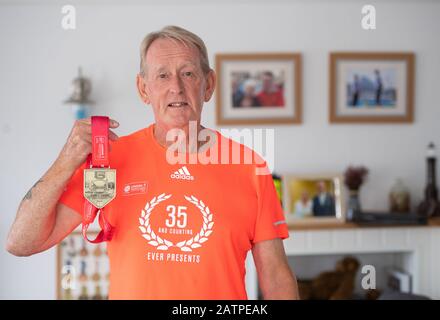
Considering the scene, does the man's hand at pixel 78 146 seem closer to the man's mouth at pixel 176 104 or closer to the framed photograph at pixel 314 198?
the man's mouth at pixel 176 104

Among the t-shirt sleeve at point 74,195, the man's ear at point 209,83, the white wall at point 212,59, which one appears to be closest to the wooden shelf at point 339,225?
the white wall at point 212,59

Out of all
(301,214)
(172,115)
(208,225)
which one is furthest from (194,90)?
(301,214)

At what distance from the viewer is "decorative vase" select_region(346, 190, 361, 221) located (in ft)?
7.51

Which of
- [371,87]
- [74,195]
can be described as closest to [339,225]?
[371,87]

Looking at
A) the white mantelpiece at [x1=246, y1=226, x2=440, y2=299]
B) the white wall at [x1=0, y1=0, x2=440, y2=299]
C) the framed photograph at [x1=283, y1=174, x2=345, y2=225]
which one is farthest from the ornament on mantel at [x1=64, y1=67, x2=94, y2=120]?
the white mantelpiece at [x1=246, y1=226, x2=440, y2=299]

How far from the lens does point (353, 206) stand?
2.30 m

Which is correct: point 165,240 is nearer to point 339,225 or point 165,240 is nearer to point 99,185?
point 99,185

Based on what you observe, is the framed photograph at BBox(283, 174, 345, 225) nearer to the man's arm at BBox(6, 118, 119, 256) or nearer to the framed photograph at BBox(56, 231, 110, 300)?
the framed photograph at BBox(56, 231, 110, 300)

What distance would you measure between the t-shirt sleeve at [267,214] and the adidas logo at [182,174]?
0.09 m

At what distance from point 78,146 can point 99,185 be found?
0.17 feet

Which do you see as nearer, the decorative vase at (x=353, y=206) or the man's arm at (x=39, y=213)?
the man's arm at (x=39, y=213)

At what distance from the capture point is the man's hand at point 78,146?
0.64 m

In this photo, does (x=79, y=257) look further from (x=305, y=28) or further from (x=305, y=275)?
(x=305, y=28)

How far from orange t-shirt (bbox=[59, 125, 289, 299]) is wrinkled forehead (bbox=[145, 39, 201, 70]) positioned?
0.11m
